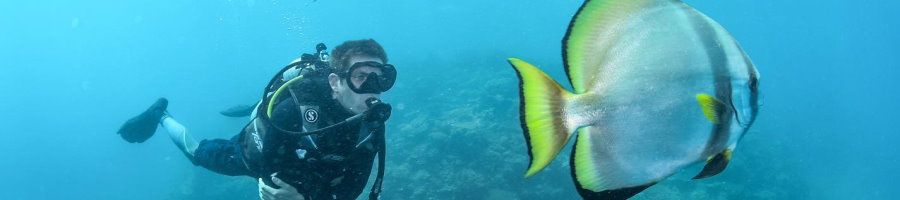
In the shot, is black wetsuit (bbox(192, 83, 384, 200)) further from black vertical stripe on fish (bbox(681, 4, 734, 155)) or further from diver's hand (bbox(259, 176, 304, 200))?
black vertical stripe on fish (bbox(681, 4, 734, 155))

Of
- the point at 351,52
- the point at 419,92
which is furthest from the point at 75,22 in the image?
the point at 351,52

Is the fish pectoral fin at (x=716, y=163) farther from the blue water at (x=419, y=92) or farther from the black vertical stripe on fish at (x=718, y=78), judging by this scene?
the blue water at (x=419, y=92)

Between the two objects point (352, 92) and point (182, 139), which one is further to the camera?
point (182, 139)

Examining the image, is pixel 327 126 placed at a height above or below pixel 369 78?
below

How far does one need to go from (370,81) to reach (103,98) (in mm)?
98475

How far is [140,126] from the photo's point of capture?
7.04m

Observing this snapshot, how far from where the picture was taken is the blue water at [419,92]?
437 inches

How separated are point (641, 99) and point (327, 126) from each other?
9.76ft

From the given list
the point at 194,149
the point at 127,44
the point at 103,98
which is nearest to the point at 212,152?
the point at 194,149

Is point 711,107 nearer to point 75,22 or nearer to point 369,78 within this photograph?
point 369,78

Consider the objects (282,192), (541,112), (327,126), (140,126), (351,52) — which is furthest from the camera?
(140,126)

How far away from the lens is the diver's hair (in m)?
3.97

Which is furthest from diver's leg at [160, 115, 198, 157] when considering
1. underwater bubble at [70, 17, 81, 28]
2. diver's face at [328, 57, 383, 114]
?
underwater bubble at [70, 17, 81, 28]

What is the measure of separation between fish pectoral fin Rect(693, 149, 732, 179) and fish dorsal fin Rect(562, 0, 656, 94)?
24 cm
